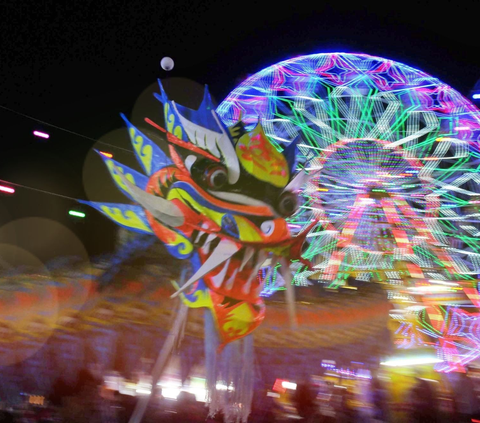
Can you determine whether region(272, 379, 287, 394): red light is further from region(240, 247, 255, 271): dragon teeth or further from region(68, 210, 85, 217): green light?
region(68, 210, 85, 217): green light

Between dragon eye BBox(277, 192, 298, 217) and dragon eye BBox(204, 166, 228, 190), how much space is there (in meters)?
1.01

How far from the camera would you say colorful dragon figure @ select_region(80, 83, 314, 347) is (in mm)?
9141

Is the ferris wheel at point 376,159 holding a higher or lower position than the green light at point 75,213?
higher

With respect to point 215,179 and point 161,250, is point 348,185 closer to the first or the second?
point 215,179

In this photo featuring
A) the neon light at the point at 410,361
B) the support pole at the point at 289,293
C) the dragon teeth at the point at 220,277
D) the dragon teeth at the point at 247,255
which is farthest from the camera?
the dragon teeth at the point at 247,255

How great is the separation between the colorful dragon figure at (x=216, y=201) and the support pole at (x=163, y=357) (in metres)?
1.05

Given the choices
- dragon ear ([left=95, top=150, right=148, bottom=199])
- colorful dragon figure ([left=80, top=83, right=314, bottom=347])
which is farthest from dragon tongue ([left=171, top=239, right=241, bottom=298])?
dragon ear ([left=95, top=150, right=148, bottom=199])

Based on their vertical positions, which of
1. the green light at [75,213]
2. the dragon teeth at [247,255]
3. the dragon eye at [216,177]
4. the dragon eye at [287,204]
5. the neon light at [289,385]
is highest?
the dragon eye at [216,177]

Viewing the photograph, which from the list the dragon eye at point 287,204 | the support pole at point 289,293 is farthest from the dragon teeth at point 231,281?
the dragon eye at point 287,204

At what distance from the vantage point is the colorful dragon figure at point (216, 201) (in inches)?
360

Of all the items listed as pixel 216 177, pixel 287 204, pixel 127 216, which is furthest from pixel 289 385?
pixel 216 177

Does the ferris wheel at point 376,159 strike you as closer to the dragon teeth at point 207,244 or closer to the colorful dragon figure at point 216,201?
the colorful dragon figure at point 216,201

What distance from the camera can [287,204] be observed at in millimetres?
9906

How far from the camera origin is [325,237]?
416 inches
